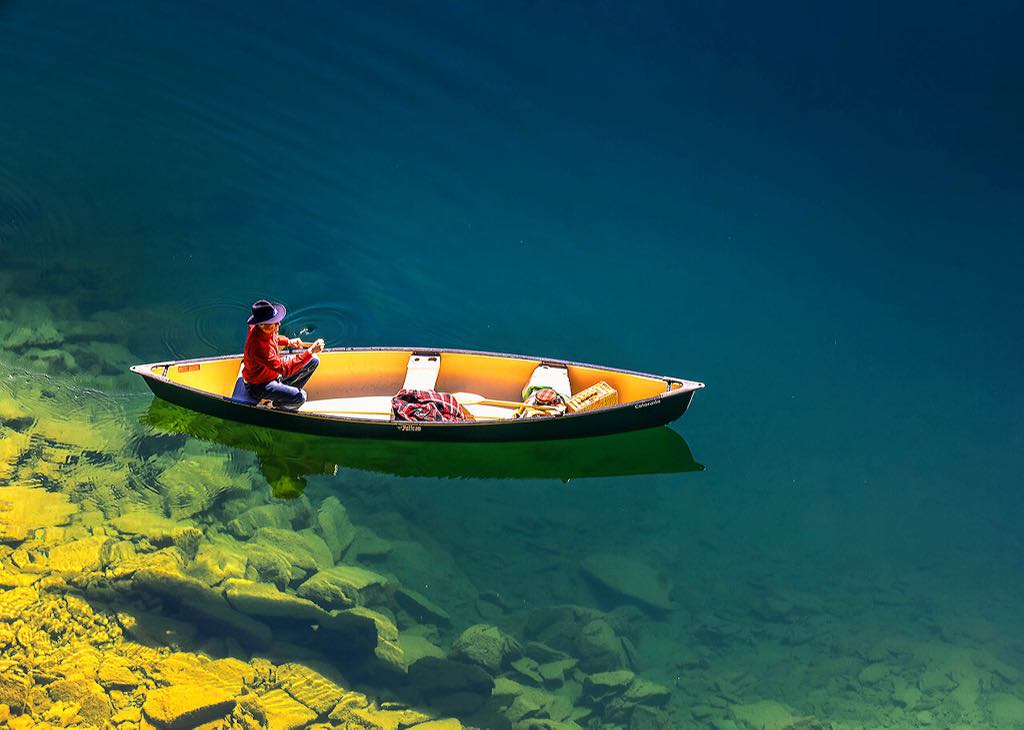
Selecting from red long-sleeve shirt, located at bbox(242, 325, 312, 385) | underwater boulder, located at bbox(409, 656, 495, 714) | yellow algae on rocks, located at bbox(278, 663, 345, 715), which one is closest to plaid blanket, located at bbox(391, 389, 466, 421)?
red long-sleeve shirt, located at bbox(242, 325, 312, 385)

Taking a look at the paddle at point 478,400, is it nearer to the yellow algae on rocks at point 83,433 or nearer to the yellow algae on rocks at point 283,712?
the yellow algae on rocks at point 83,433

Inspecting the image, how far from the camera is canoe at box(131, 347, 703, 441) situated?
1379 centimetres

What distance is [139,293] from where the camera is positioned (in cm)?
1580

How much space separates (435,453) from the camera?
1438 cm

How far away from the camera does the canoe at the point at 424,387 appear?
1379cm

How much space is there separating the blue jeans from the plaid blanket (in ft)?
3.88

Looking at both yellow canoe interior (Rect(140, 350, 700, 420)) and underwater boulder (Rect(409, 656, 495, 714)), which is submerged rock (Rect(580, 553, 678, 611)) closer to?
underwater boulder (Rect(409, 656, 495, 714))

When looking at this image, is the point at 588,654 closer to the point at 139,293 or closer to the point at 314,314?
the point at 314,314

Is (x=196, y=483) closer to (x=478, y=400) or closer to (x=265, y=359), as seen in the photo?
(x=265, y=359)

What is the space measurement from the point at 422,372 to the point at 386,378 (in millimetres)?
610

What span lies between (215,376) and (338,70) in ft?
23.2

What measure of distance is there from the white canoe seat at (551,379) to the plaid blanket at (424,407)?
1.03 m

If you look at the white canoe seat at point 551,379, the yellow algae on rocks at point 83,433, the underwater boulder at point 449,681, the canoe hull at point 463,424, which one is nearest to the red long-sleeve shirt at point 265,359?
the canoe hull at point 463,424

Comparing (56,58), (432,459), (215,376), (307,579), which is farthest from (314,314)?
(56,58)
